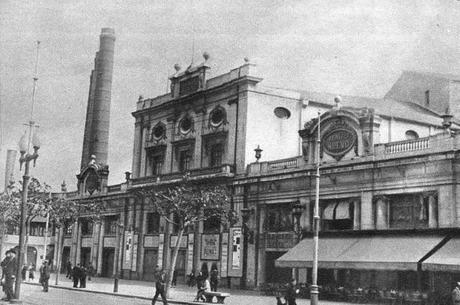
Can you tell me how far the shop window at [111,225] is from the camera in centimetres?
5753

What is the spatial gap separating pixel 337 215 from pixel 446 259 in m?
8.30

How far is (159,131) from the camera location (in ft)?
174

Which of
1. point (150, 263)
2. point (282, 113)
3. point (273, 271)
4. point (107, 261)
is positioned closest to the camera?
point (273, 271)

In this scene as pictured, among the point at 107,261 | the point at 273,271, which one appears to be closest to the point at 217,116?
the point at 273,271

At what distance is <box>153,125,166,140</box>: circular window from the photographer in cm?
5250

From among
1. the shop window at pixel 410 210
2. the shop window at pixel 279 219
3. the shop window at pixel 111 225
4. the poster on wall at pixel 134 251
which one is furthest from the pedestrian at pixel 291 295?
the shop window at pixel 111 225

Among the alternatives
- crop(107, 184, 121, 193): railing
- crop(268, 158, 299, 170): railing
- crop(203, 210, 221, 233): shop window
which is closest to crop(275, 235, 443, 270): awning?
crop(268, 158, 299, 170): railing

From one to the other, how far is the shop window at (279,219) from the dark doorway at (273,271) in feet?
4.82

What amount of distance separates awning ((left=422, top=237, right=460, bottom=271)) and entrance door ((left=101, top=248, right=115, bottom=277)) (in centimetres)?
3359

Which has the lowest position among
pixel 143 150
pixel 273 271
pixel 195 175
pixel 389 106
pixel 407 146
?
pixel 273 271

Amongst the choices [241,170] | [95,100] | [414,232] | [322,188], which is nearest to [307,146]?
[322,188]

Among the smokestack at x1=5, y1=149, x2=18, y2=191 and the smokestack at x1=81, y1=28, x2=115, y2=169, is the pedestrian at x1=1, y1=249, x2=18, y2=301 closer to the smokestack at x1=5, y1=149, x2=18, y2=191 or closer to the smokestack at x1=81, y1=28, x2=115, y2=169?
the smokestack at x1=5, y1=149, x2=18, y2=191

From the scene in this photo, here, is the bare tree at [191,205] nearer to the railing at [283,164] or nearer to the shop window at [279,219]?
the shop window at [279,219]

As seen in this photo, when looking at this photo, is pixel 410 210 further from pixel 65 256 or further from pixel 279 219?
pixel 65 256
